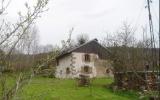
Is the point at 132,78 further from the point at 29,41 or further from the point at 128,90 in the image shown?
the point at 29,41

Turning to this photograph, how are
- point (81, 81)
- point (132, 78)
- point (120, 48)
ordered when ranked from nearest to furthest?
1. point (120, 48)
2. point (132, 78)
3. point (81, 81)

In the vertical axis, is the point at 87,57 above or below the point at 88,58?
above

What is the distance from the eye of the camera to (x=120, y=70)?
112 ft

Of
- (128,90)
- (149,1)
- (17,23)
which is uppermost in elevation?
(149,1)

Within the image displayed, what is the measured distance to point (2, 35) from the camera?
3.25 m

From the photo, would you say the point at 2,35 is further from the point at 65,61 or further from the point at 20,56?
the point at 65,61

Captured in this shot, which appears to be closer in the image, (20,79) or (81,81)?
(20,79)

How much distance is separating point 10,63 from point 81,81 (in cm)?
3441

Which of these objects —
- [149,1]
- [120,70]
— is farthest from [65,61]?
[149,1]

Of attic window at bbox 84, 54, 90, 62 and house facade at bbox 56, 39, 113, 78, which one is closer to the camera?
house facade at bbox 56, 39, 113, 78

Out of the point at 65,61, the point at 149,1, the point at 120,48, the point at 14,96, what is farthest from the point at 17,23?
the point at 65,61

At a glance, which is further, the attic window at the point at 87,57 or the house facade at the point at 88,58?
the attic window at the point at 87,57

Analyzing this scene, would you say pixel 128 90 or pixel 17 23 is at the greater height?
pixel 17 23

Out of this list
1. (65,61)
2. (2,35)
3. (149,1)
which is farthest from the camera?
(65,61)
